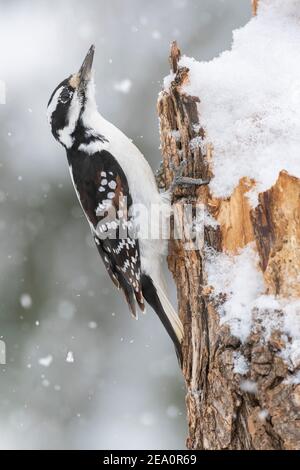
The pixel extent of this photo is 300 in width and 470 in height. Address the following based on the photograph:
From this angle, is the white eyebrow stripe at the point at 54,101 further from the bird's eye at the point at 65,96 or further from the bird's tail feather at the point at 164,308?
the bird's tail feather at the point at 164,308

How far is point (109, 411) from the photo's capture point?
19.6ft

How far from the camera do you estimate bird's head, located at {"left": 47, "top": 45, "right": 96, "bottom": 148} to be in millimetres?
4055

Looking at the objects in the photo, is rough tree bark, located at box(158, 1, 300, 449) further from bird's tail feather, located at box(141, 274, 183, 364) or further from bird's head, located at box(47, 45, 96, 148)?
bird's head, located at box(47, 45, 96, 148)

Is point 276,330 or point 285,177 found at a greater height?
point 285,177

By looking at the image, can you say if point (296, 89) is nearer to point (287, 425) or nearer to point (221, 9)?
point (287, 425)

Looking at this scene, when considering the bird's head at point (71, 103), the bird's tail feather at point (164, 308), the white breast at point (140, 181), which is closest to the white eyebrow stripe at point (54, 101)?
the bird's head at point (71, 103)

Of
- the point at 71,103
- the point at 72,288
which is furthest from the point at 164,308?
the point at 72,288

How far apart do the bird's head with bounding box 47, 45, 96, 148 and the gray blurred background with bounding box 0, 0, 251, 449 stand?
1.70 meters

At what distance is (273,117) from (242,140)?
0.51ft

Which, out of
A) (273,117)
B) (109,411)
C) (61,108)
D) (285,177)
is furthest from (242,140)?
(109,411)

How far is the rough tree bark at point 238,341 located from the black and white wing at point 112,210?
749 millimetres

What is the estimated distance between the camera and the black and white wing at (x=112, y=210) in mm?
3834

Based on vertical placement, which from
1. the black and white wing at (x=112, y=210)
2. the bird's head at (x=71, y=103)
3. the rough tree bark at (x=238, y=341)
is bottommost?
the rough tree bark at (x=238, y=341)

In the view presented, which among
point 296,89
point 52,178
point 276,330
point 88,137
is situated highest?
point 52,178
